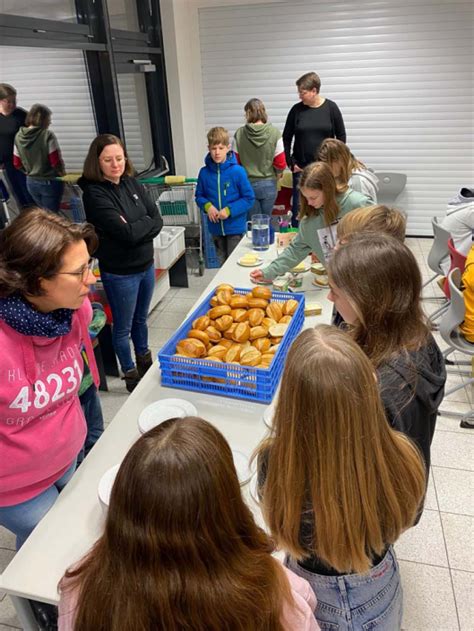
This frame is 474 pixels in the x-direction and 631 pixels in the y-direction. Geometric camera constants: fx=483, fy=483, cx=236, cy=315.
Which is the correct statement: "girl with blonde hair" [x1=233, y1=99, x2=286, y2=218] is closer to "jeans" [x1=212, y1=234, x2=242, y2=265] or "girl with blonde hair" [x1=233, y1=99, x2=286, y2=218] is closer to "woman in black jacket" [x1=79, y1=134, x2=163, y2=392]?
"jeans" [x1=212, y1=234, x2=242, y2=265]

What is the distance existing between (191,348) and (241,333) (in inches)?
9.0

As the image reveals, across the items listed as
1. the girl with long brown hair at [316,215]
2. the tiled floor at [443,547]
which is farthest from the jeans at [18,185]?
the girl with long brown hair at [316,215]

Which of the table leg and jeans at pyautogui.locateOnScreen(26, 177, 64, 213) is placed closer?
the table leg

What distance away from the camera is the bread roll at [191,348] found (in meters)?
1.92

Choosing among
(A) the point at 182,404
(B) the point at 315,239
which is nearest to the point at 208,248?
(B) the point at 315,239

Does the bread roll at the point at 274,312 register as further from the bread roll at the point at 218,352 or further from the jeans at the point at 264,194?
the jeans at the point at 264,194

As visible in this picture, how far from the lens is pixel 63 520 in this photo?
4.65ft

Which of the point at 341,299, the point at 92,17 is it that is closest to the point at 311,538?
the point at 341,299

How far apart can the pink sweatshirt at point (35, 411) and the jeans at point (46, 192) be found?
2268 millimetres

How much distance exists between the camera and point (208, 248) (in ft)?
15.9

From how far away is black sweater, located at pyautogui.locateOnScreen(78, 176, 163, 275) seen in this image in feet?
8.95

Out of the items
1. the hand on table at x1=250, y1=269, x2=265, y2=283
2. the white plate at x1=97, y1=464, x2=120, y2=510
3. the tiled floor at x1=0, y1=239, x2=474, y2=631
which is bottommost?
the tiled floor at x1=0, y1=239, x2=474, y2=631

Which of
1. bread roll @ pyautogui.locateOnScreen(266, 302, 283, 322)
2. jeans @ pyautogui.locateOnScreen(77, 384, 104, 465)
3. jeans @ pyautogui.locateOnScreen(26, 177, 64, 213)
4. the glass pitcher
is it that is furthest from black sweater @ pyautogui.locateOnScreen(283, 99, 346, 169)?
jeans @ pyautogui.locateOnScreen(77, 384, 104, 465)

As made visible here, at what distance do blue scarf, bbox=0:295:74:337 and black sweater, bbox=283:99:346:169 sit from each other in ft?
11.6
